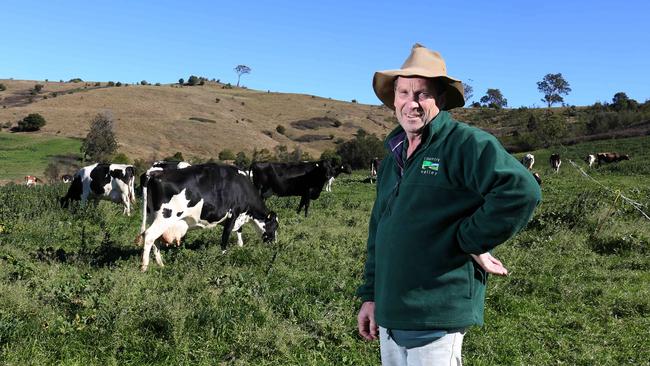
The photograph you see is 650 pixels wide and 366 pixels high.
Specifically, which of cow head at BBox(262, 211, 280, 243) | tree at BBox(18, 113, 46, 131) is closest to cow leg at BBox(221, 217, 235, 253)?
cow head at BBox(262, 211, 280, 243)

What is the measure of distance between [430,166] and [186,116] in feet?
327

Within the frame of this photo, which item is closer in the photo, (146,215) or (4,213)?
(146,215)

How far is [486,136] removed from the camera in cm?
252

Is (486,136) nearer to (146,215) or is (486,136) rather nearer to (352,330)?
(352,330)

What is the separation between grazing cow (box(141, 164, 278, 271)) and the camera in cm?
968

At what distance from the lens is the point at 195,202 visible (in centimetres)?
1002

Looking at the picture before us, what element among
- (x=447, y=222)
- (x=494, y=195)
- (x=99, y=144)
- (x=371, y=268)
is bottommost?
(x=99, y=144)

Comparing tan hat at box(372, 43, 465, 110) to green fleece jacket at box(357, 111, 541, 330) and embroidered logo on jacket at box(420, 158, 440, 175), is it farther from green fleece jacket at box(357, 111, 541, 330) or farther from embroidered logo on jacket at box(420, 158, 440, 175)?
embroidered logo on jacket at box(420, 158, 440, 175)

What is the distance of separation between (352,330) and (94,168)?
14184mm

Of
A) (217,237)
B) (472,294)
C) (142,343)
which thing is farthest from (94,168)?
(472,294)

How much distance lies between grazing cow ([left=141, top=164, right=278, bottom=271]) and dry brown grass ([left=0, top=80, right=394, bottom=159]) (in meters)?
54.3

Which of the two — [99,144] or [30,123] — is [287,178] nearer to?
[99,144]

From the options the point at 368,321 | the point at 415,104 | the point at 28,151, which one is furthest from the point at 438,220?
the point at 28,151

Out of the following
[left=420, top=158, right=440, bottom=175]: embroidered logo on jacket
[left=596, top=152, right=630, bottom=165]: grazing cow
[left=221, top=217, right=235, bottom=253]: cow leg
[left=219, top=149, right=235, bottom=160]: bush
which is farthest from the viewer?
[left=219, top=149, right=235, bottom=160]: bush
